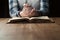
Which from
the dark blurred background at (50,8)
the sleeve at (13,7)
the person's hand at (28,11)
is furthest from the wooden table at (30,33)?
the dark blurred background at (50,8)

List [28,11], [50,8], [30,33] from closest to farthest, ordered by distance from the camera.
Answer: [30,33], [28,11], [50,8]

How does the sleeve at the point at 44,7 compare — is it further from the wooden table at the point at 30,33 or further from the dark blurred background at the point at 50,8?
the wooden table at the point at 30,33

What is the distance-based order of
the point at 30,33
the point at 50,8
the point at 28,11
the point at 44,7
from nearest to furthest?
the point at 30,33 → the point at 28,11 → the point at 44,7 → the point at 50,8

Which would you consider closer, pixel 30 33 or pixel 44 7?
pixel 30 33

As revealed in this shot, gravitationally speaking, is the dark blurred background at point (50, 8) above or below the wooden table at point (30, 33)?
above

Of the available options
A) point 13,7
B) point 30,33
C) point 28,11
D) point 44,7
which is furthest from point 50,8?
point 30,33

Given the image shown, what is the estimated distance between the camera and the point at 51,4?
2.45 metres

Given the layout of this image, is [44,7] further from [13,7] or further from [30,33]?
[30,33]

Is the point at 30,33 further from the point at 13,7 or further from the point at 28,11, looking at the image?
the point at 13,7

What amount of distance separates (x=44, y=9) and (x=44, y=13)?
60 millimetres

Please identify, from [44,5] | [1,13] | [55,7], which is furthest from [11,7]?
[55,7]

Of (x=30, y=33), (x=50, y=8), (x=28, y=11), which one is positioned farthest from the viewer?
(x=50, y=8)

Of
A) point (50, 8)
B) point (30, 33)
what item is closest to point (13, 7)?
point (50, 8)

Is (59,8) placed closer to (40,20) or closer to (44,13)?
(44,13)
